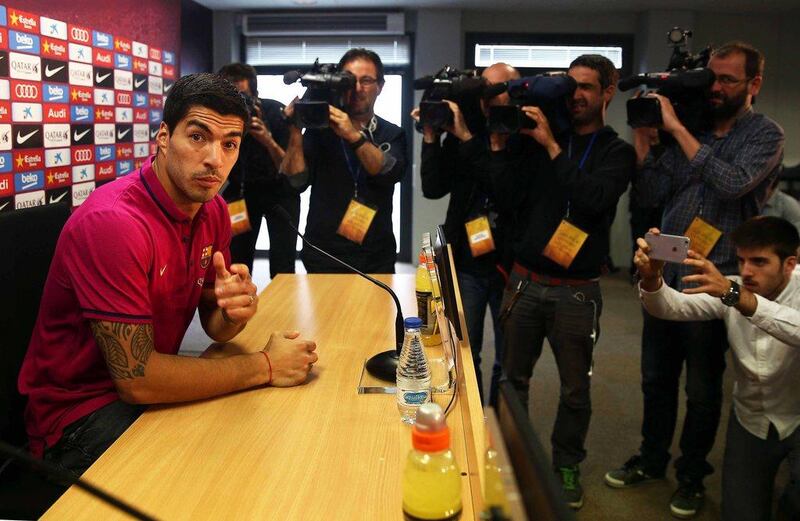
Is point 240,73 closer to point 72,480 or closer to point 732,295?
point 732,295

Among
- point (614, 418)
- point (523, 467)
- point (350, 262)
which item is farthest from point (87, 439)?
point (614, 418)

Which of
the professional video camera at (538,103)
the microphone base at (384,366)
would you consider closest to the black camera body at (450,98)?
the professional video camera at (538,103)

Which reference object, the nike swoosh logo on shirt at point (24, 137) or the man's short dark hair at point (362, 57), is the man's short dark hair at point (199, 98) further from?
the nike swoosh logo on shirt at point (24, 137)

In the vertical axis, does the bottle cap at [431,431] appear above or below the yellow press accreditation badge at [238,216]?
below

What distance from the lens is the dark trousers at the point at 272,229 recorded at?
312 cm

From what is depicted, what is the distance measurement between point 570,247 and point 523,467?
167 centimetres

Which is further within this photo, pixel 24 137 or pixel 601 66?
pixel 24 137

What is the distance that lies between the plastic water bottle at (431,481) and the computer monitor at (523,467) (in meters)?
0.31

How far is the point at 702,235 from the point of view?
2061mm

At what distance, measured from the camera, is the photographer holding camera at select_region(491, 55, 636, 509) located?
2.08m

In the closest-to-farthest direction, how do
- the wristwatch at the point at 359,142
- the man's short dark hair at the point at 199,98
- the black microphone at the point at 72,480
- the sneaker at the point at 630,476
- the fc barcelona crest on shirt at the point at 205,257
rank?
1. the black microphone at the point at 72,480
2. the man's short dark hair at the point at 199,98
3. the fc barcelona crest on shirt at the point at 205,257
4. the sneaker at the point at 630,476
5. the wristwatch at the point at 359,142

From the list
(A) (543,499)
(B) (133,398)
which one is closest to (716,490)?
(B) (133,398)

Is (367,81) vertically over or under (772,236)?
over

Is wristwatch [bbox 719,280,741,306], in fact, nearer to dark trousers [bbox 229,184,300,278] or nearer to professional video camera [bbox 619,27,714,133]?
professional video camera [bbox 619,27,714,133]
